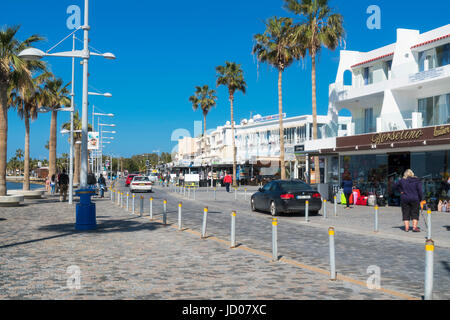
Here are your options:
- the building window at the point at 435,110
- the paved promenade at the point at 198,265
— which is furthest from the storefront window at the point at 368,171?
the paved promenade at the point at 198,265

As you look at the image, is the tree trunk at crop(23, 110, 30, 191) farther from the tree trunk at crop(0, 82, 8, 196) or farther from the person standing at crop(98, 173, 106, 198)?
the tree trunk at crop(0, 82, 8, 196)

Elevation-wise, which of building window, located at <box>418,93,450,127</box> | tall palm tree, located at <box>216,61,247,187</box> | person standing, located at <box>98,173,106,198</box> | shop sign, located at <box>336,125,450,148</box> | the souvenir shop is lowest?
person standing, located at <box>98,173,106,198</box>

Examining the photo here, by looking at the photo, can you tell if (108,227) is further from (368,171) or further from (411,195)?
(368,171)

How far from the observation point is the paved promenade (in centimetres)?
643

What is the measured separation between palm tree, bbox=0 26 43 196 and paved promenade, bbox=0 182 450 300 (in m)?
10.8

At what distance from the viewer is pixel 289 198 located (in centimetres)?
1864

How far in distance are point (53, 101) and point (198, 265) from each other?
33666mm

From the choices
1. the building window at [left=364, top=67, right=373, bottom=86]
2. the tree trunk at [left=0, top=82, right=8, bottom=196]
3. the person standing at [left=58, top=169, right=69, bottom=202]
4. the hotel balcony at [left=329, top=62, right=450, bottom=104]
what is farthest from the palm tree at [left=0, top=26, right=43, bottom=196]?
the building window at [left=364, top=67, right=373, bottom=86]

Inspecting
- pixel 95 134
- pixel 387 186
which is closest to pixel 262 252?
pixel 387 186

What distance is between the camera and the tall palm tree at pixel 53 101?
121ft

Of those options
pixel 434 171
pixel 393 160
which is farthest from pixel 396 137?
pixel 434 171

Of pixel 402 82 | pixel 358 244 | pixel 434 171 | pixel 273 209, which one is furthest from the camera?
pixel 402 82

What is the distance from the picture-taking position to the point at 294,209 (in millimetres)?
18703
